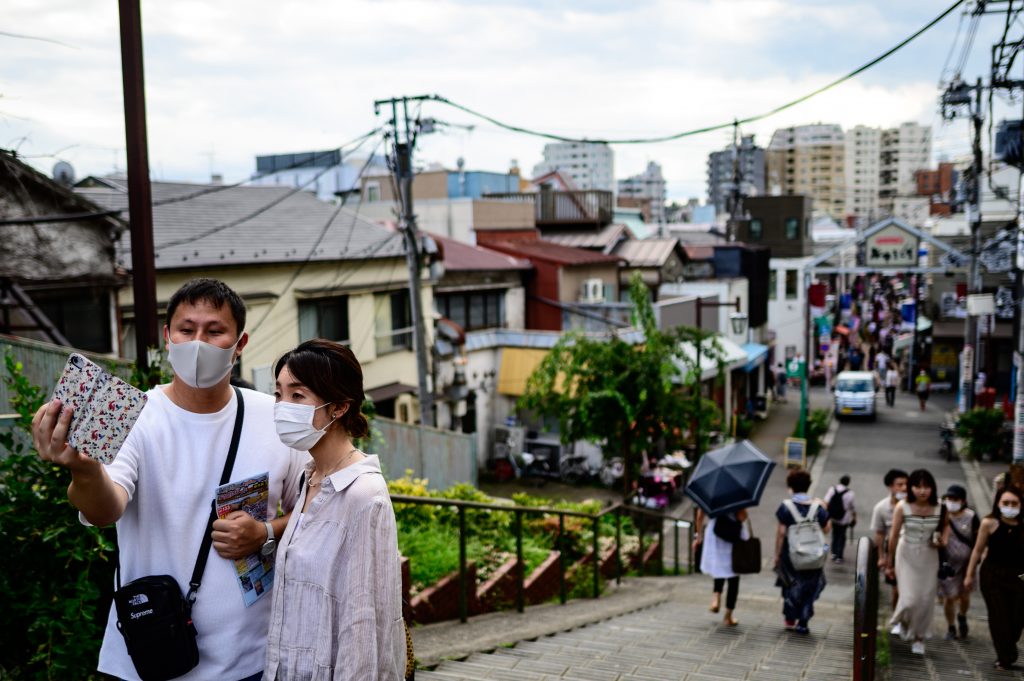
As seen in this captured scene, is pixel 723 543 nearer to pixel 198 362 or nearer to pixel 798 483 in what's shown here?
pixel 798 483

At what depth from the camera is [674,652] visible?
6.76 metres

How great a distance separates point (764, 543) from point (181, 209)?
1340 centimetres

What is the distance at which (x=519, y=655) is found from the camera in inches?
239

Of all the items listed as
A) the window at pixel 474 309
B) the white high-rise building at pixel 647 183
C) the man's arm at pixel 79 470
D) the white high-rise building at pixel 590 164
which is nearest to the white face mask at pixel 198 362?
the man's arm at pixel 79 470

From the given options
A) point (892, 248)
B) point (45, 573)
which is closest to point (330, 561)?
point (45, 573)

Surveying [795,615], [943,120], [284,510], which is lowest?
[795,615]

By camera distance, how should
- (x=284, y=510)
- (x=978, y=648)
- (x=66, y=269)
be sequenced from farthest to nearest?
(x=66, y=269)
(x=978, y=648)
(x=284, y=510)

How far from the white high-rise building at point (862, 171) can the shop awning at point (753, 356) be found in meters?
103

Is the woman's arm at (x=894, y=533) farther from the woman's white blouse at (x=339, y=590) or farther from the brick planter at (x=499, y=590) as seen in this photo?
the woman's white blouse at (x=339, y=590)

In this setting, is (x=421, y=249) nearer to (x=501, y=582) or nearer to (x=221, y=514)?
(x=501, y=582)

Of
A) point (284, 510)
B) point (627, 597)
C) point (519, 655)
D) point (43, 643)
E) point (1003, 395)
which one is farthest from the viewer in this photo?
point (1003, 395)

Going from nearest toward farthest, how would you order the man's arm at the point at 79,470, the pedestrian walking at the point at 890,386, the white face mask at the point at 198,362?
the man's arm at the point at 79,470 → the white face mask at the point at 198,362 → the pedestrian walking at the point at 890,386

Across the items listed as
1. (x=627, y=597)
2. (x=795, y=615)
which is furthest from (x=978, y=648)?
(x=627, y=597)

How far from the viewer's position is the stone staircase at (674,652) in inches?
224
